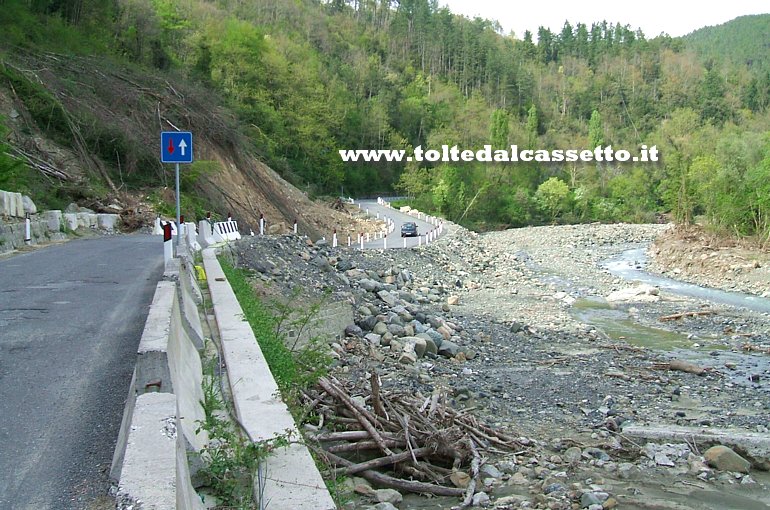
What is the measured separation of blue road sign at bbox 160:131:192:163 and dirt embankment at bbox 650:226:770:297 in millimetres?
28495

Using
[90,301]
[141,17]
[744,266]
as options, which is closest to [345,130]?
[141,17]

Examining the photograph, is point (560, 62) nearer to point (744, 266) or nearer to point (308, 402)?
point (744, 266)


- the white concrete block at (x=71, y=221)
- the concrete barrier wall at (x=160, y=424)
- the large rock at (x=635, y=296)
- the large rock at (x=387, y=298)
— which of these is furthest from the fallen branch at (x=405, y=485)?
the large rock at (x=635, y=296)

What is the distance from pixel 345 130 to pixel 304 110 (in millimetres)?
18347

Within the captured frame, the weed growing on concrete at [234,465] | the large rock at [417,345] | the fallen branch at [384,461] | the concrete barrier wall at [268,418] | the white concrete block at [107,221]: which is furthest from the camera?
the white concrete block at [107,221]

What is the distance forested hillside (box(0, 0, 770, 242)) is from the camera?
48031 mm

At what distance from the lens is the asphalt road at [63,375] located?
4.23 meters

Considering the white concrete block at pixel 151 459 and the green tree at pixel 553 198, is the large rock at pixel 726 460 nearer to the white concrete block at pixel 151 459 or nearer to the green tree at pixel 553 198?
the white concrete block at pixel 151 459

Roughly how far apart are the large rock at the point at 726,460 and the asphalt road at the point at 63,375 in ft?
26.3

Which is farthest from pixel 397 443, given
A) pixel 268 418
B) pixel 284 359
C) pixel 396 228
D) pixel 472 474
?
pixel 396 228

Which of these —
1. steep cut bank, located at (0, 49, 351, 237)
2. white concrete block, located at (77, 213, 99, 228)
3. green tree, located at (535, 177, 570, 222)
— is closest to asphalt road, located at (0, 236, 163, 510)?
white concrete block, located at (77, 213, 99, 228)

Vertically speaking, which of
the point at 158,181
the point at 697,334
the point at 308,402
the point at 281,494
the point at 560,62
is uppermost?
the point at 560,62

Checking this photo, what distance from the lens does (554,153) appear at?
11144 cm

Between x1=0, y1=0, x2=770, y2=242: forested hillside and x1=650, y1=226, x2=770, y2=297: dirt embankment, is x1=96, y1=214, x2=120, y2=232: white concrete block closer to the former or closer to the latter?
x1=0, y1=0, x2=770, y2=242: forested hillside
